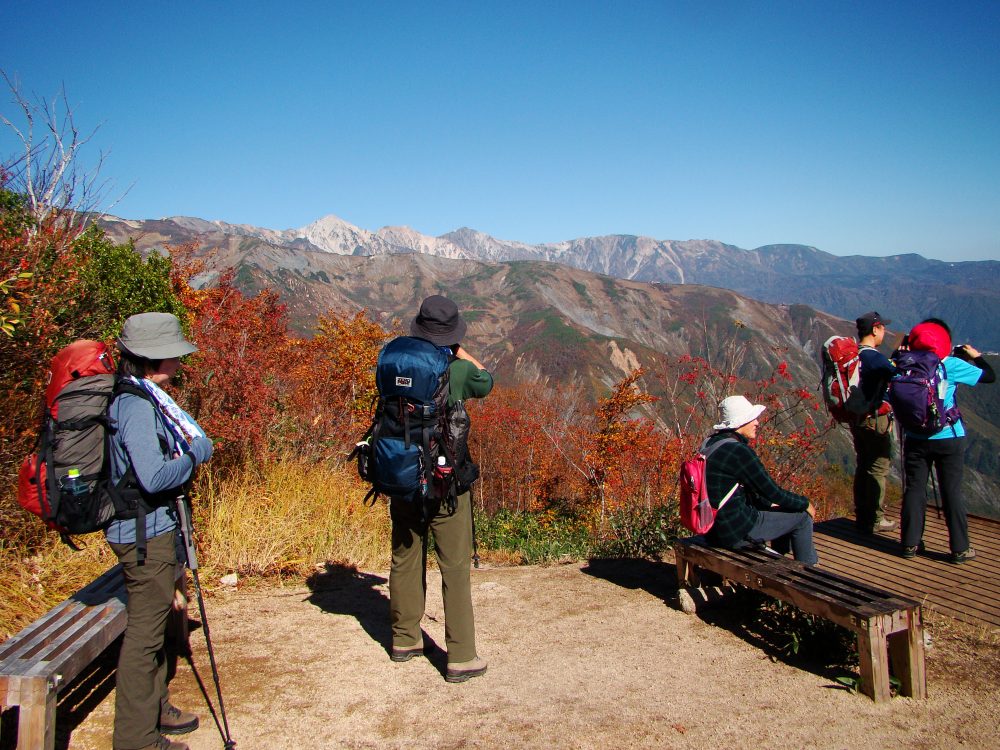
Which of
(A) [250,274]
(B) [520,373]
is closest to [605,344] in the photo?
(B) [520,373]

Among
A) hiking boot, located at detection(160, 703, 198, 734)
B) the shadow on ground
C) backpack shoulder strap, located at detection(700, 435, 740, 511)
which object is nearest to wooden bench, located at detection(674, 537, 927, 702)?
the shadow on ground

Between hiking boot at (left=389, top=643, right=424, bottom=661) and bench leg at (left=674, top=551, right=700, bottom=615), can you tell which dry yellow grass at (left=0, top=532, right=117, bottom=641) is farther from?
bench leg at (left=674, top=551, right=700, bottom=615)

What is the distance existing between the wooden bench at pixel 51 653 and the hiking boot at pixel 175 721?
0.43 m

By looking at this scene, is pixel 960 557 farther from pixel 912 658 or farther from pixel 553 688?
pixel 553 688

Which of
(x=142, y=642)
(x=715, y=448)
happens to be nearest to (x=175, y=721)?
(x=142, y=642)

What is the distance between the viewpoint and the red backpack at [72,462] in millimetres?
2707

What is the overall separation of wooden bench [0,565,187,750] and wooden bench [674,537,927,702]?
332cm

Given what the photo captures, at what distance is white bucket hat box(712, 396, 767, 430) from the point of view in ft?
14.5

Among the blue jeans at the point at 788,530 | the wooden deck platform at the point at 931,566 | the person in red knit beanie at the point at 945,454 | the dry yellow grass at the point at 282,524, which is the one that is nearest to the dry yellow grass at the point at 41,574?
the dry yellow grass at the point at 282,524

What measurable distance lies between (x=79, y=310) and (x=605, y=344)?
15613cm

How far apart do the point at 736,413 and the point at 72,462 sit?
3.73 metres

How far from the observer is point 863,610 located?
3551 mm

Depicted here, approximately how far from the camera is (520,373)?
150 meters

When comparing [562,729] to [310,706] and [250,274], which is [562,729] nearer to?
[310,706]
